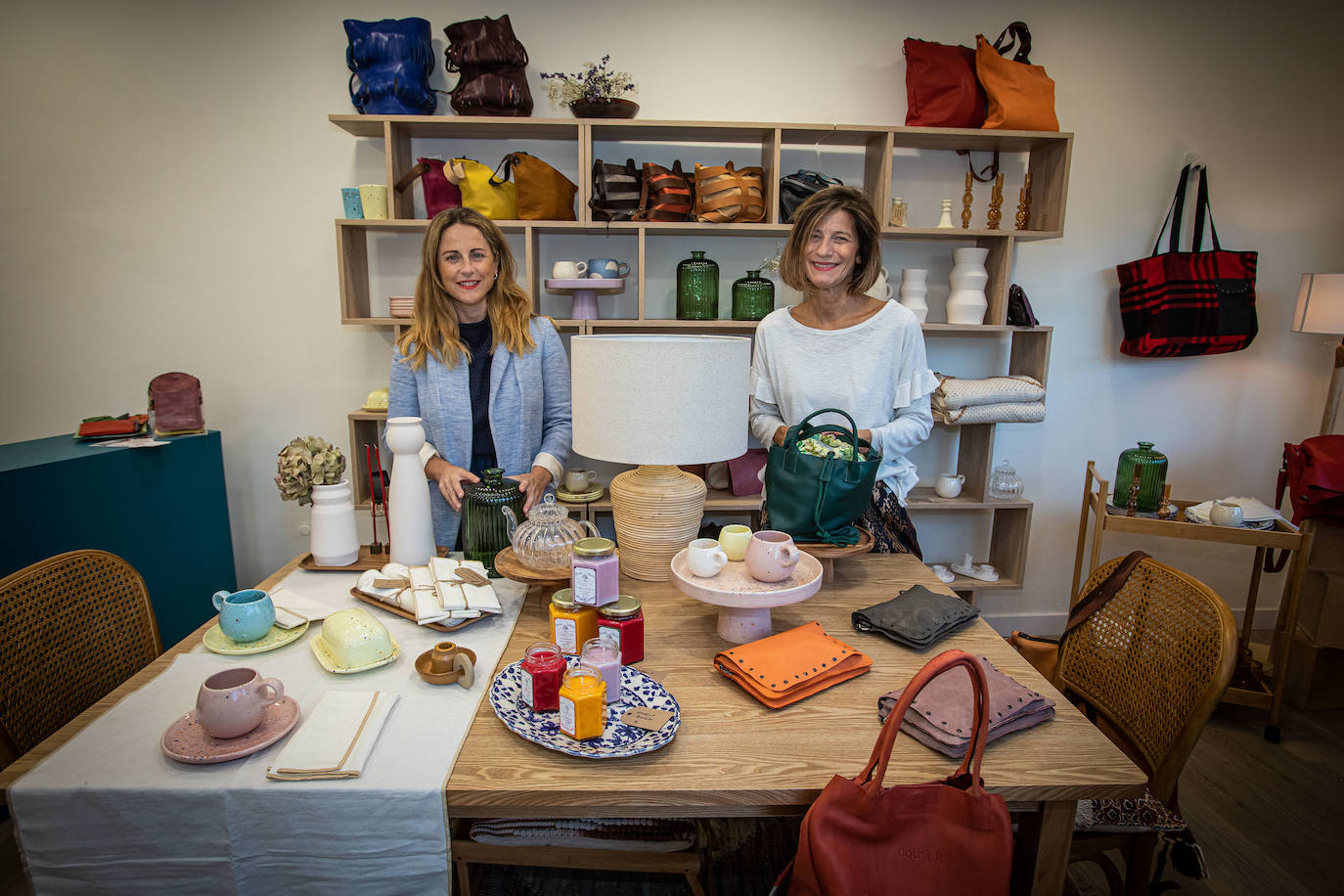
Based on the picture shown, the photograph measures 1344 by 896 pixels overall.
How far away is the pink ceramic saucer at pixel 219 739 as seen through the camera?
3.21ft

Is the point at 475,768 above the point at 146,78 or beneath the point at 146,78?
beneath

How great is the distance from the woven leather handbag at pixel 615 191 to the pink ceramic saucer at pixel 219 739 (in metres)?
2.18

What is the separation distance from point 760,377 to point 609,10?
6.19ft

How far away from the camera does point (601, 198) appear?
2.75 m

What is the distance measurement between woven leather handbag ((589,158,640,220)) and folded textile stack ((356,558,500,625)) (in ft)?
5.58

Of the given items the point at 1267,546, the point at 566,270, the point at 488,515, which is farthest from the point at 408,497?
the point at 1267,546

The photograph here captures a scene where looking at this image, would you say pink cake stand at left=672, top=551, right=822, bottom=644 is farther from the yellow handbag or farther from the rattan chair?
the yellow handbag

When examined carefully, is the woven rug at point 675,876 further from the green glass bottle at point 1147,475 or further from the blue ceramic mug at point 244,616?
the green glass bottle at point 1147,475

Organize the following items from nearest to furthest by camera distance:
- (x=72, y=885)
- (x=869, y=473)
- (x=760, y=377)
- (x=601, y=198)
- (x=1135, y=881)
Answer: (x=72, y=885)
(x=1135, y=881)
(x=869, y=473)
(x=760, y=377)
(x=601, y=198)

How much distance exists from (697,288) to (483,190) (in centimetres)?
94

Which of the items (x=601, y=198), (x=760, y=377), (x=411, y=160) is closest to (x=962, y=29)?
(x=601, y=198)

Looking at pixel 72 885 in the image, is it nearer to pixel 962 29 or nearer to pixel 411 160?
pixel 411 160

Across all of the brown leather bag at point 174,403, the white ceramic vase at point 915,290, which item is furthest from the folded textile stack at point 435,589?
the white ceramic vase at point 915,290

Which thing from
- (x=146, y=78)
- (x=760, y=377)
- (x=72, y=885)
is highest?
(x=146, y=78)
